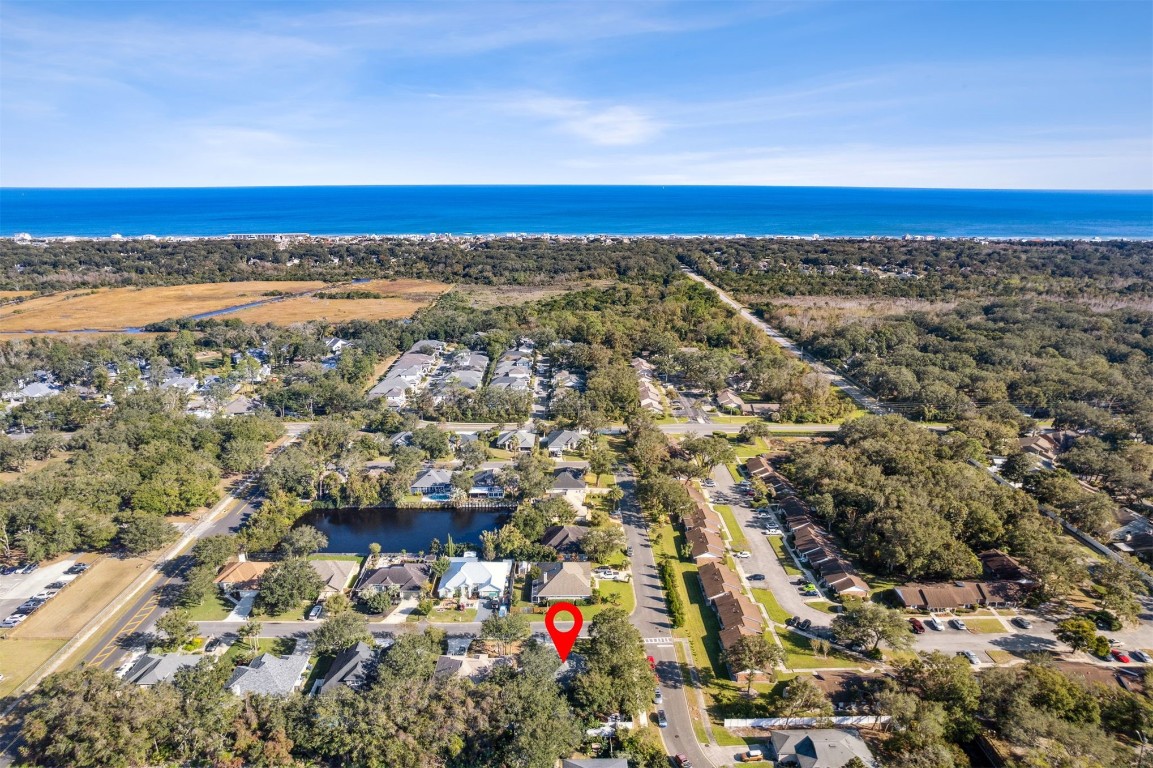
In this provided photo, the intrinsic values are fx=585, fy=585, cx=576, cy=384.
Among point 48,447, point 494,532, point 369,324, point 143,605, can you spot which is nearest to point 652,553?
point 494,532

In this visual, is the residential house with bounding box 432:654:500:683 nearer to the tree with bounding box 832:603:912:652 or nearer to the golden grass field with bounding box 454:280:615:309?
the tree with bounding box 832:603:912:652

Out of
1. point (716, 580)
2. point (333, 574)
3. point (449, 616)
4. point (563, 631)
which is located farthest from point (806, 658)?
point (333, 574)

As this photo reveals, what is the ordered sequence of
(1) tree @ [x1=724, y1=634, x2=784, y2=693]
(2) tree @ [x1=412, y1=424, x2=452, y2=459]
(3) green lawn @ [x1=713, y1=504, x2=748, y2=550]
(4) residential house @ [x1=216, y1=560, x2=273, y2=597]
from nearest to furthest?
(1) tree @ [x1=724, y1=634, x2=784, y2=693]
(4) residential house @ [x1=216, y1=560, x2=273, y2=597]
(3) green lawn @ [x1=713, y1=504, x2=748, y2=550]
(2) tree @ [x1=412, y1=424, x2=452, y2=459]

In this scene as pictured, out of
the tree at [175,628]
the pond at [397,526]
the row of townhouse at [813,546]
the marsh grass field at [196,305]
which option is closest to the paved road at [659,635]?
the row of townhouse at [813,546]

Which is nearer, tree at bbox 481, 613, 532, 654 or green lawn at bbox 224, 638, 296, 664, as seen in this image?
tree at bbox 481, 613, 532, 654

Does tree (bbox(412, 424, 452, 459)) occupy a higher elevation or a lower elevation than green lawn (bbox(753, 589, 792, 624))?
higher

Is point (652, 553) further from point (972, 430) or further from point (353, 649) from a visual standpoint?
point (972, 430)

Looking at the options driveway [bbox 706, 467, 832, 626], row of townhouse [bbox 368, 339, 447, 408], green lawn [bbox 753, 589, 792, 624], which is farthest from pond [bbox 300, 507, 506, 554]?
row of townhouse [bbox 368, 339, 447, 408]

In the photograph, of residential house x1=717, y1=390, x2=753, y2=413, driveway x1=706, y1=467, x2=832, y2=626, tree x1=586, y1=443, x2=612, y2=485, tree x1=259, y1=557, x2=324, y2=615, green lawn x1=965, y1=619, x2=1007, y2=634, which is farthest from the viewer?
residential house x1=717, y1=390, x2=753, y2=413

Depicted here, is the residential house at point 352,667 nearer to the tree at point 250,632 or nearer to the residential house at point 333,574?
the tree at point 250,632

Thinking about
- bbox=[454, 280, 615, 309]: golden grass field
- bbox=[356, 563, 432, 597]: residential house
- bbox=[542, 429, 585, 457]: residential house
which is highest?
bbox=[454, 280, 615, 309]: golden grass field
